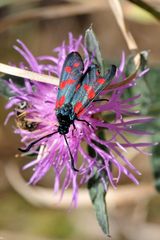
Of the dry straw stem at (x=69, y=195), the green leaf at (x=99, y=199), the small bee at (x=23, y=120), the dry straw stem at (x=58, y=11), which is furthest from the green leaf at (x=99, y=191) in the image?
the dry straw stem at (x=58, y=11)

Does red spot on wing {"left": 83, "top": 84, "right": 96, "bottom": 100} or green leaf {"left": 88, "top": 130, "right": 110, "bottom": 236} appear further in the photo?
green leaf {"left": 88, "top": 130, "right": 110, "bottom": 236}

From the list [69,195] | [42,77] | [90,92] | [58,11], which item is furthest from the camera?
[58,11]

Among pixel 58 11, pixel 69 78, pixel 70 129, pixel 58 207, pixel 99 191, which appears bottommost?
pixel 58 207

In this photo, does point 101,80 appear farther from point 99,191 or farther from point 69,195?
point 69,195

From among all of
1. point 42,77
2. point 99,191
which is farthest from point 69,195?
point 42,77

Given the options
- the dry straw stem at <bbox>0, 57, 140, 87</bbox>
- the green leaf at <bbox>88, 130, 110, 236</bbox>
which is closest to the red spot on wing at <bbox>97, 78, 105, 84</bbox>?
the dry straw stem at <bbox>0, 57, 140, 87</bbox>

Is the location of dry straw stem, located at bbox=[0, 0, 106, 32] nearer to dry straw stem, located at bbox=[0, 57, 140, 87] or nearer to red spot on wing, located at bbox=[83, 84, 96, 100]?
dry straw stem, located at bbox=[0, 57, 140, 87]

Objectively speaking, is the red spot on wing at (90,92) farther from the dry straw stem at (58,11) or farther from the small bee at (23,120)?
the dry straw stem at (58,11)
